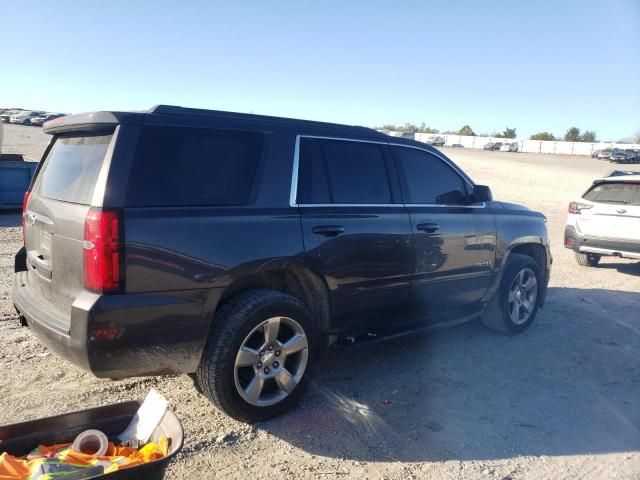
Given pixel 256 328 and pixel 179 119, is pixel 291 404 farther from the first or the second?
pixel 179 119

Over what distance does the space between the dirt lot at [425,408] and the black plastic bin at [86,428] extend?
0.42 meters

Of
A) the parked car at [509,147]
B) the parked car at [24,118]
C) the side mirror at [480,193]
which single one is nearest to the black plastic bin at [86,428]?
the side mirror at [480,193]

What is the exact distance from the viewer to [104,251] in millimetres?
3020

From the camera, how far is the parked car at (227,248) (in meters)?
3.12

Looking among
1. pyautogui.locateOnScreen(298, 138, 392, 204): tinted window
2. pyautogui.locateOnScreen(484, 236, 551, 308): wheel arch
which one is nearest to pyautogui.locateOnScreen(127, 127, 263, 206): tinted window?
pyautogui.locateOnScreen(298, 138, 392, 204): tinted window

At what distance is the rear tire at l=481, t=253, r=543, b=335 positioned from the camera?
5715mm

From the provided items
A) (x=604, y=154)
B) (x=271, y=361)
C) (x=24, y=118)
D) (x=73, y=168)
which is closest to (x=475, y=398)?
(x=271, y=361)

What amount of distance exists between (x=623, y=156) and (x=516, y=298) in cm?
4995

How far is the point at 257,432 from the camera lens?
3641 millimetres

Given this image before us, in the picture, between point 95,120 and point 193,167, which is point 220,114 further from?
point 95,120

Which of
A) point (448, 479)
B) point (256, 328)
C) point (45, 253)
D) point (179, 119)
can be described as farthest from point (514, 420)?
point (45, 253)

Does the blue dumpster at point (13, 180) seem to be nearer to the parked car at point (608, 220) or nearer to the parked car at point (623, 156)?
the parked car at point (608, 220)

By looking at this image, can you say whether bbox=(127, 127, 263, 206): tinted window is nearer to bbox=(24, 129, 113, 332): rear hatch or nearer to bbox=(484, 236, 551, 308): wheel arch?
bbox=(24, 129, 113, 332): rear hatch

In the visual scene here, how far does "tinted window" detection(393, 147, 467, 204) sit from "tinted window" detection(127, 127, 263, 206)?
4.89 feet
